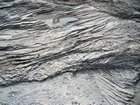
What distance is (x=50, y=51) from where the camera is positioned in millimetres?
3277

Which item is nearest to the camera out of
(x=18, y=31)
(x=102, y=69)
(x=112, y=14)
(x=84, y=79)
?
(x=84, y=79)

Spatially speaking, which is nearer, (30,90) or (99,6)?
(30,90)

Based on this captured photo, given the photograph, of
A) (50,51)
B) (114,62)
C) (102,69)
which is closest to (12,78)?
(50,51)

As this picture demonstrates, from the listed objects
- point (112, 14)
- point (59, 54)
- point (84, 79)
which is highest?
point (112, 14)

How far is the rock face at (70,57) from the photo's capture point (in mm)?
2773

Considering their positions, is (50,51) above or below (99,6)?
below

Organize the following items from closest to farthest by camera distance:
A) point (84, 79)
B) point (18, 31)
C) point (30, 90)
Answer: point (30, 90), point (84, 79), point (18, 31)

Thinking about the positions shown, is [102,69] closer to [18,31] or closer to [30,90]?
[30,90]

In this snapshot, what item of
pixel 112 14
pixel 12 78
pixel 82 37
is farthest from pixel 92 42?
pixel 12 78

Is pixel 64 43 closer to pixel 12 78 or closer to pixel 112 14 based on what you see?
pixel 12 78

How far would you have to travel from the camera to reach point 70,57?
3219 mm

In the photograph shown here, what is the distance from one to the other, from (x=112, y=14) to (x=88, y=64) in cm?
179

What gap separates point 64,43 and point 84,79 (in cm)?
82

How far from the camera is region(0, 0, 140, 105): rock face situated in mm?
2773
